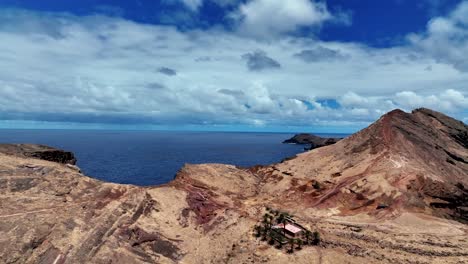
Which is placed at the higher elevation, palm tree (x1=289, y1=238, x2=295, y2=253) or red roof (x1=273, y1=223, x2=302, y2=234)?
red roof (x1=273, y1=223, x2=302, y2=234)

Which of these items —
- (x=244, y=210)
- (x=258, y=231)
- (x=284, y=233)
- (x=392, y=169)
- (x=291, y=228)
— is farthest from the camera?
(x=392, y=169)

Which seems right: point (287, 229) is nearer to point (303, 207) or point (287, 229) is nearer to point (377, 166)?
point (303, 207)

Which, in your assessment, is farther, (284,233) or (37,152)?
(37,152)

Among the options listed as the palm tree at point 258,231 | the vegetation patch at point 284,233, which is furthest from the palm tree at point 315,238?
the palm tree at point 258,231

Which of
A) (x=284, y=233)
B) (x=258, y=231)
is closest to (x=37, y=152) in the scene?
(x=258, y=231)

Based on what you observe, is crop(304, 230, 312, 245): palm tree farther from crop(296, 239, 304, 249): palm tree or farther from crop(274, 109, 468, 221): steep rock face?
crop(274, 109, 468, 221): steep rock face

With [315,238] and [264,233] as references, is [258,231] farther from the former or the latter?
[315,238]

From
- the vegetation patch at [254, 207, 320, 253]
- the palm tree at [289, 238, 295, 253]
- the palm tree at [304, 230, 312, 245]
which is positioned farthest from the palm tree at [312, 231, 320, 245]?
the palm tree at [289, 238, 295, 253]

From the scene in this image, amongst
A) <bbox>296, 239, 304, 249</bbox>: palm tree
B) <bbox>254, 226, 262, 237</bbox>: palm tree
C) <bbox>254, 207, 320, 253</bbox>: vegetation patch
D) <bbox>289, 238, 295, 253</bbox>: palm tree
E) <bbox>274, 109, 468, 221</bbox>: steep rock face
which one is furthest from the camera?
<bbox>274, 109, 468, 221</bbox>: steep rock face
